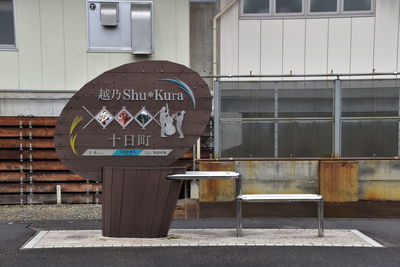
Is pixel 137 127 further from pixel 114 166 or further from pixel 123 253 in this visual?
pixel 123 253

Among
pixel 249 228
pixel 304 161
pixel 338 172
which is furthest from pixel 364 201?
pixel 249 228

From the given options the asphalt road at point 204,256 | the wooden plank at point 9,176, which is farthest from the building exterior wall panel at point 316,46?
the wooden plank at point 9,176

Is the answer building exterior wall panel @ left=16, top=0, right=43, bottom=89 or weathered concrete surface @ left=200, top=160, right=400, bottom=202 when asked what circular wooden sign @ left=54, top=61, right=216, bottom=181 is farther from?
building exterior wall panel @ left=16, top=0, right=43, bottom=89

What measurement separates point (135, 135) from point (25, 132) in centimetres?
482

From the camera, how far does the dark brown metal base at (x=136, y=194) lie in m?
5.43

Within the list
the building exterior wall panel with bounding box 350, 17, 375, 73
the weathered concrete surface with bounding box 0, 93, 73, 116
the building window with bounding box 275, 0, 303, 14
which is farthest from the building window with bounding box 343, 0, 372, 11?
the weathered concrete surface with bounding box 0, 93, 73, 116

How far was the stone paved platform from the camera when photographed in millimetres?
5312

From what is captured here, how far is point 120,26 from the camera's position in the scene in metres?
9.54

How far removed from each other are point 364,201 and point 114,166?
6.17 metres

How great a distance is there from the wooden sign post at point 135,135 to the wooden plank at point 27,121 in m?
4.06

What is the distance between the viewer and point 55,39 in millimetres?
9516

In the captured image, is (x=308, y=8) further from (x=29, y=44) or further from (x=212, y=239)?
(x=29, y=44)

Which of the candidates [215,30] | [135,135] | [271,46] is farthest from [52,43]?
[271,46]

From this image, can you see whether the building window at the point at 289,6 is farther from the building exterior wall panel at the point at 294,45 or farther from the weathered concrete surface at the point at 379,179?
the weathered concrete surface at the point at 379,179
